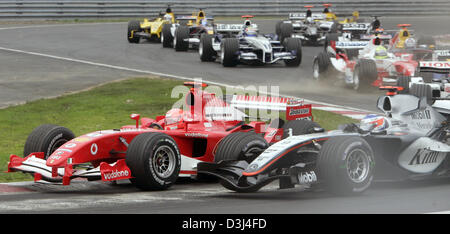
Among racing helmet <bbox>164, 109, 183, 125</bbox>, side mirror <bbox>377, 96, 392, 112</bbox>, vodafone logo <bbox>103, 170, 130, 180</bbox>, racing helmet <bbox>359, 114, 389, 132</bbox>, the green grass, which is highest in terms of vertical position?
side mirror <bbox>377, 96, 392, 112</bbox>

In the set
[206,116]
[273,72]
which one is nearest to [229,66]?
[273,72]

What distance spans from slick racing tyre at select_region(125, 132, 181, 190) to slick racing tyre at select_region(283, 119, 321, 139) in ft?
6.92

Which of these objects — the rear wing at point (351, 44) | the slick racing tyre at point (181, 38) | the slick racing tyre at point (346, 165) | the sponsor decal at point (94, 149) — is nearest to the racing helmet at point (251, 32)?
the rear wing at point (351, 44)

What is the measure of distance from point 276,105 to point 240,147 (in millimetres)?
2060

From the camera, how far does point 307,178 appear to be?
359 inches

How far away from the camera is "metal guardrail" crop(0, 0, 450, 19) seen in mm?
41594

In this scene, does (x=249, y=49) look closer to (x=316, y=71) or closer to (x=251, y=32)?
(x=251, y=32)

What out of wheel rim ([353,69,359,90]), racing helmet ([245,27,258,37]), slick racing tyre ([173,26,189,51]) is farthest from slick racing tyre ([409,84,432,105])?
slick racing tyre ([173,26,189,51])

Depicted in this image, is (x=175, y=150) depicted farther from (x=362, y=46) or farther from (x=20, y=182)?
(x=362, y=46)

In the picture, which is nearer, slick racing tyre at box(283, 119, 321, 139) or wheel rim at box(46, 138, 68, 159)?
wheel rim at box(46, 138, 68, 159)

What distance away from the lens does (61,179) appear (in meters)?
A: 10.1

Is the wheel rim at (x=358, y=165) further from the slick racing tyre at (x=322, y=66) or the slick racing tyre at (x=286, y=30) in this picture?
the slick racing tyre at (x=286, y=30)

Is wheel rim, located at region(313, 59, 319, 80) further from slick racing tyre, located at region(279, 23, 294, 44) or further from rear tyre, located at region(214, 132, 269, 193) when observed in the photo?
rear tyre, located at region(214, 132, 269, 193)

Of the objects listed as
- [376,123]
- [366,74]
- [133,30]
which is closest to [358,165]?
[376,123]
